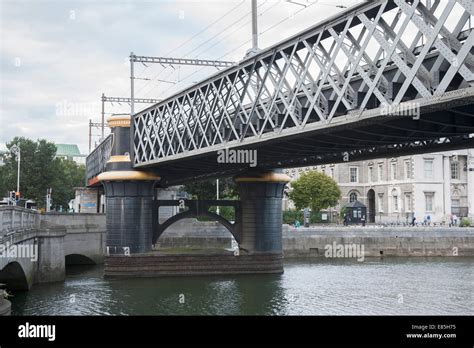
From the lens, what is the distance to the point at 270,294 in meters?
40.7

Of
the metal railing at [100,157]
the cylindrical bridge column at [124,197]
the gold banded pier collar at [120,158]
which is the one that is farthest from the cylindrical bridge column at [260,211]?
the metal railing at [100,157]

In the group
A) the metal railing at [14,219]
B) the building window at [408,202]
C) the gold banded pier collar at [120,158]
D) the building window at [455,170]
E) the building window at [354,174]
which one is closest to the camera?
the metal railing at [14,219]

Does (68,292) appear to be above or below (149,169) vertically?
below

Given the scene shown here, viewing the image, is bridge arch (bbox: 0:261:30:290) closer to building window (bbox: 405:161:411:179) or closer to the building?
the building

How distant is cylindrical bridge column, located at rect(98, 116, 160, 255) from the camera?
169ft

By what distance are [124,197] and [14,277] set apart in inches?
610

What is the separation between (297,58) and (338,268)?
3024 centimetres

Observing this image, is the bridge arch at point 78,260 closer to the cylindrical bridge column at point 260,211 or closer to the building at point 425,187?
the cylindrical bridge column at point 260,211

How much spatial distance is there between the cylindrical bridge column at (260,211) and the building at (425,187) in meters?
43.8

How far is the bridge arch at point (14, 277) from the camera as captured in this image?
Result: 35.6 metres

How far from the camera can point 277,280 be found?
4825 centimetres
